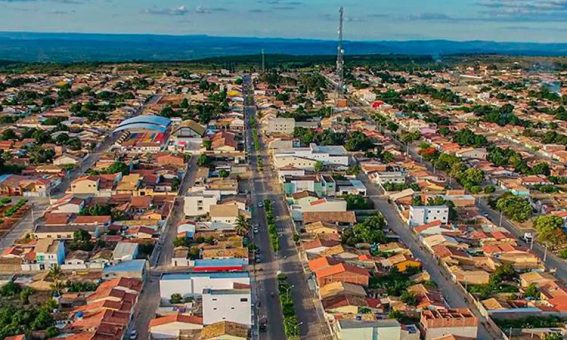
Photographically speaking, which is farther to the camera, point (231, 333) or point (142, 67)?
point (142, 67)

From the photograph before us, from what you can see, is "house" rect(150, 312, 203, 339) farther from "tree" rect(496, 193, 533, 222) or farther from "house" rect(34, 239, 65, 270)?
"tree" rect(496, 193, 533, 222)

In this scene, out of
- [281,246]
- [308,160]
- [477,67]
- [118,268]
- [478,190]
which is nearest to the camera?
[118,268]

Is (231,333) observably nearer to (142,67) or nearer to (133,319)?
(133,319)

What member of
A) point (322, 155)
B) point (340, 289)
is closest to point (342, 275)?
point (340, 289)

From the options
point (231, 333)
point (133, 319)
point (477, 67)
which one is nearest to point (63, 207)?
point (133, 319)

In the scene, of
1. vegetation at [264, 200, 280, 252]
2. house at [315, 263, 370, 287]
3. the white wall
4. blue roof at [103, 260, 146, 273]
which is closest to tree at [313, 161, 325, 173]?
vegetation at [264, 200, 280, 252]

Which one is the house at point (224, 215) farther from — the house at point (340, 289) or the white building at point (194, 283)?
the house at point (340, 289)
